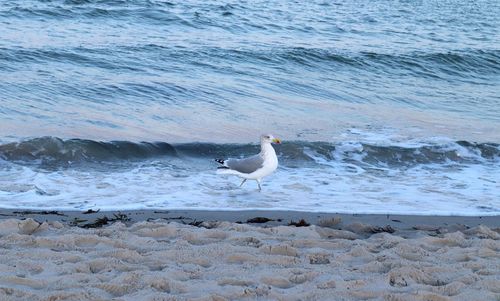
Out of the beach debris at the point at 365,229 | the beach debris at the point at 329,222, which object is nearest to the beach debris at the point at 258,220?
the beach debris at the point at 329,222

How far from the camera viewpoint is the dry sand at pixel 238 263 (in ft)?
14.5

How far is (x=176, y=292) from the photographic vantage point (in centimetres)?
440

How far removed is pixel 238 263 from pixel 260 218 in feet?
5.92

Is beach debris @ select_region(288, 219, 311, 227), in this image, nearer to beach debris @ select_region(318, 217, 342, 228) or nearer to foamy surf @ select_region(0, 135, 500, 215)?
beach debris @ select_region(318, 217, 342, 228)

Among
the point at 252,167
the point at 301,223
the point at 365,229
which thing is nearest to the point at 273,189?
the point at 252,167

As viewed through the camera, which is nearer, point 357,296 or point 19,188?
point 357,296

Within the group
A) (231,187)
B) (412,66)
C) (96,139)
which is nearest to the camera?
(231,187)

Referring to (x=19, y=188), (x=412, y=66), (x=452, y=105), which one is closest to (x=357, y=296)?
→ (x=19, y=188)

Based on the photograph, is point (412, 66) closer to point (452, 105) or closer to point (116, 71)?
point (452, 105)

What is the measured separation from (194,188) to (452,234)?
2.93 m

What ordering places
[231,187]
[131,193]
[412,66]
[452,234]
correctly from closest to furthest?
[452,234]
[131,193]
[231,187]
[412,66]

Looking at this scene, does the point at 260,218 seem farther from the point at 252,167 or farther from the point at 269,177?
the point at 269,177

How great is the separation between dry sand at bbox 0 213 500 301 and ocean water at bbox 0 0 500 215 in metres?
1.57

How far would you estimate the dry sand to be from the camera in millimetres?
4418
